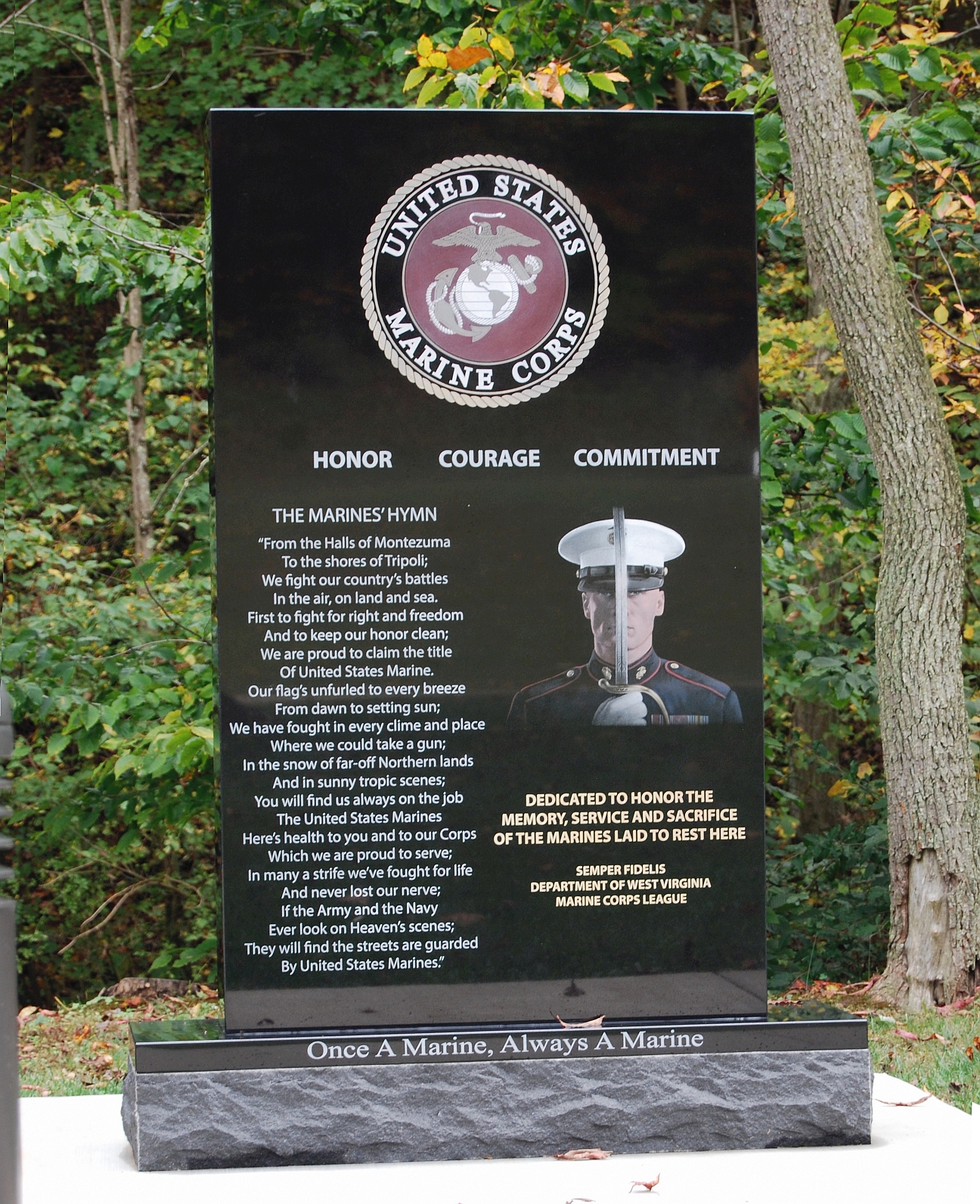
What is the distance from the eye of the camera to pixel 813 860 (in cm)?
941

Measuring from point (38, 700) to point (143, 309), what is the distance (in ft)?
8.34

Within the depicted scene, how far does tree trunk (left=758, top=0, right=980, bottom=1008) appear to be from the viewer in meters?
7.17

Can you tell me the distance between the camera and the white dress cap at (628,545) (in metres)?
4.50

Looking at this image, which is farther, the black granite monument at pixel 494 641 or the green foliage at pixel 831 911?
the green foliage at pixel 831 911

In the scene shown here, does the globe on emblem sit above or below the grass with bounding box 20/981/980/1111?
above

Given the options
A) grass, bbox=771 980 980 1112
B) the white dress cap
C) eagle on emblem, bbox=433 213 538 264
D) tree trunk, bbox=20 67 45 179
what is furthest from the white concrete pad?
tree trunk, bbox=20 67 45 179

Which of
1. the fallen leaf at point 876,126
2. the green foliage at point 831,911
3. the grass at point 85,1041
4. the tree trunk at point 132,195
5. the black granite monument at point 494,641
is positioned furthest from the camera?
the tree trunk at point 132,195

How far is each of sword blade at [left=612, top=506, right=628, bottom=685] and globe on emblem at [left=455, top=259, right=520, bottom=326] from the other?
2.43 ft

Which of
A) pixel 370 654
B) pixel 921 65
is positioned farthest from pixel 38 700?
pixel 921 65

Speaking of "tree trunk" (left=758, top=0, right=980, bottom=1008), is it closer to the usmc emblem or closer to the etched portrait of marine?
the etched portrait of marine

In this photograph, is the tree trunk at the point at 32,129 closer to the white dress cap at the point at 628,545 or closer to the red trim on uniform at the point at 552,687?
the white dress cap at the point at 628,545

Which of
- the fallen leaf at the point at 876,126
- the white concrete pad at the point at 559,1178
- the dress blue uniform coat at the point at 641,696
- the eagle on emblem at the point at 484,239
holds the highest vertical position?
the fallen leaf at the point at 876,126

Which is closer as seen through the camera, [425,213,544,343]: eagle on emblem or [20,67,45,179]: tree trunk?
[425,213,544,343]: eagle on emblem

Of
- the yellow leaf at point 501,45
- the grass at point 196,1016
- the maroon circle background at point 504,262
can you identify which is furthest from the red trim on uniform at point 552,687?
the yellow leaf at point 501,45
